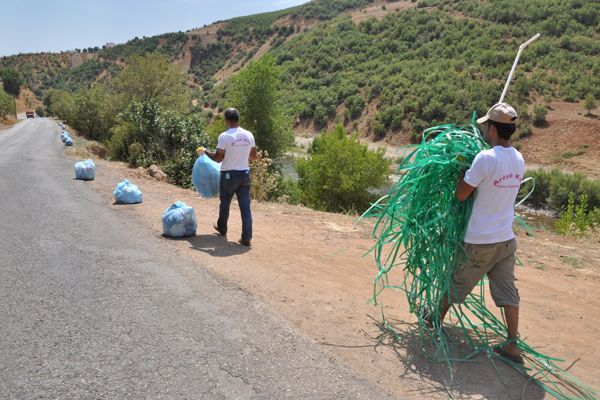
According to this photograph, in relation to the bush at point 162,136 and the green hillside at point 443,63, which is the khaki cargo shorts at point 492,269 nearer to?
the bush at point 162,136

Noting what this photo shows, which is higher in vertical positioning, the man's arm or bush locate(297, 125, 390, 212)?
the man's arm

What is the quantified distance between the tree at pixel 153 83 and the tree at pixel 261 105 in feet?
12.7

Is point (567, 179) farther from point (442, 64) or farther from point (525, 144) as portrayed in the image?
point (442, 64)

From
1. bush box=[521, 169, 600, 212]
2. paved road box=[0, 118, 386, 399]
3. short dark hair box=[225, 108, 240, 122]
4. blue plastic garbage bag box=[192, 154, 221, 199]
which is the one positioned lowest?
bush box=[521, 169, 600, 212]

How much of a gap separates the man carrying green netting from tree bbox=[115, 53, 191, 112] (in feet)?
89.8

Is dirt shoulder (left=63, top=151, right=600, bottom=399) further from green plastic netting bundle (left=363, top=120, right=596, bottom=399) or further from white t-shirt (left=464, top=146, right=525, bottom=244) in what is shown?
white t-shirt (left=464, top=146, right=525, bottom=244)

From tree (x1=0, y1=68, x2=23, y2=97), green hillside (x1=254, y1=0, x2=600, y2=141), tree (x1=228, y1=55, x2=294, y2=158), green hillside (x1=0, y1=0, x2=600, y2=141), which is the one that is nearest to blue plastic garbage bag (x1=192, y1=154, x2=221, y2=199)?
tree (x1=228, y1=55, x2=294, y2=158)

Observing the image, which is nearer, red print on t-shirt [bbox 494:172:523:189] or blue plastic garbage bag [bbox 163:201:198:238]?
red print on t-shirt [bbox 494:172:523:189]

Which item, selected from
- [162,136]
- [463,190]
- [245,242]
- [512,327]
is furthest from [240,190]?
[162,136]

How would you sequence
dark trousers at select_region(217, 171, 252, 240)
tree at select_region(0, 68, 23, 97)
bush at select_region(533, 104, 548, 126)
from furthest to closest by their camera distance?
1. tree at select_region(0, 68, 23, 97)
2. bush at select_region(533, 104, 548, 126)
3. dark trousers at select_region(217, 171, 252, 240)

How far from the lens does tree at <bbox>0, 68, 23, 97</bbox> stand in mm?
107312

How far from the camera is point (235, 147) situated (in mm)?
6332

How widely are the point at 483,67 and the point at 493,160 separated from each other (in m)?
49.6

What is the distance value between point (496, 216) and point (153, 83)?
29166mm
